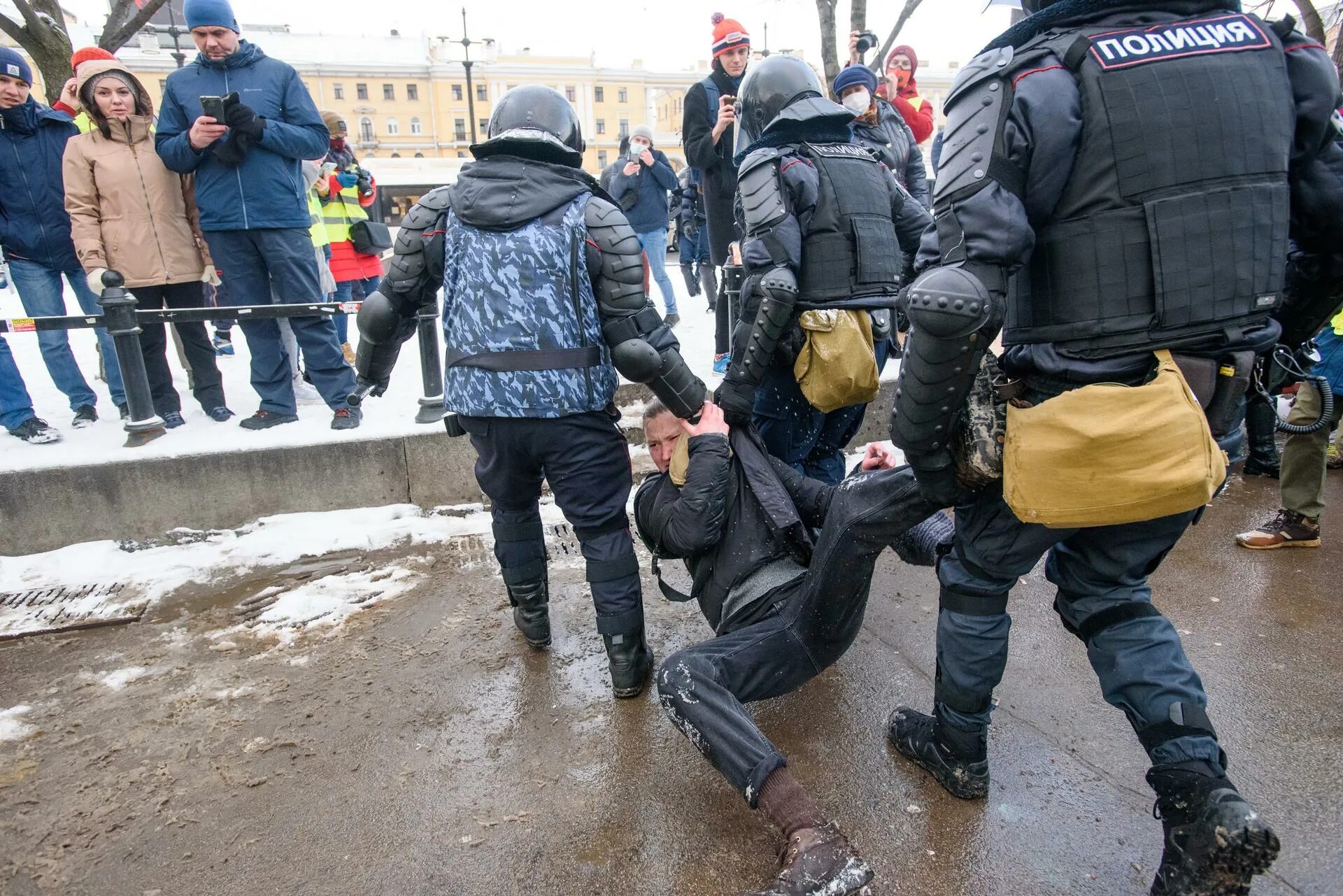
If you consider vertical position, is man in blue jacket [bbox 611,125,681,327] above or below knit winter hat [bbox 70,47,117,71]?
below

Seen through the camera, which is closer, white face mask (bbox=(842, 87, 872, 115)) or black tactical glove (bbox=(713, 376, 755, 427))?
black tactical glove (bbox=(713, 376, 755, 427))

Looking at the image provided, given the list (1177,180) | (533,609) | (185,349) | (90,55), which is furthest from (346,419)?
(1177,180)

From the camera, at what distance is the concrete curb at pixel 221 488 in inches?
158

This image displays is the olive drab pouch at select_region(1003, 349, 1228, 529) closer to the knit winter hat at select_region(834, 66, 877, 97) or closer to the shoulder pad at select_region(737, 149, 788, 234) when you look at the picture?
the shoulder pad at select_region(737, 149, 788, 234)

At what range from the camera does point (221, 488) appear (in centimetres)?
424

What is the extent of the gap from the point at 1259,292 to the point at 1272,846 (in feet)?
3.81

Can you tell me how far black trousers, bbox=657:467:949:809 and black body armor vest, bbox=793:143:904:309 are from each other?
115 centimetres

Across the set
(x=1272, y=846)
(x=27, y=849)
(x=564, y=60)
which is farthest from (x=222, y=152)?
(x=564, y=60)

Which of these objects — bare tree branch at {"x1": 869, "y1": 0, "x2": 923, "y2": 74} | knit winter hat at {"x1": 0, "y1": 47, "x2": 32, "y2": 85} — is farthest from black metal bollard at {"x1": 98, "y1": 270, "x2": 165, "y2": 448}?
bare tree branch at {"x1": 869, "y1": 0, "x2": 923, "y2": 74}

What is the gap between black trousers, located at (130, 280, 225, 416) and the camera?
469cm

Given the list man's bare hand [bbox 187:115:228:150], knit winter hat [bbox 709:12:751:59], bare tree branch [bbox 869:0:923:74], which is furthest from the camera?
bare tree branch [bbox 869:0:923:74]

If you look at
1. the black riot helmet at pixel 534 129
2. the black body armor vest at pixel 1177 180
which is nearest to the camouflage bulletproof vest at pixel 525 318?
the black riot helmet at pixel 534 129

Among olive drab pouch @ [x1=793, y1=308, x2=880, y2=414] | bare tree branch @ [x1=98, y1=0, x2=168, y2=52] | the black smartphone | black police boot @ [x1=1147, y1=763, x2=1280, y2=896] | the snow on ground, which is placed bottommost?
black police boot @ [x1=1147, y1=763, x2=1280, y2=896]

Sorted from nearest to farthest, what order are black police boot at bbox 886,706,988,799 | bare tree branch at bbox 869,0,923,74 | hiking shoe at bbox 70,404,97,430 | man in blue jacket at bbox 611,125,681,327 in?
black police boot at bbox 886,706,988,799 < hiking shoe at bbox 70,404,97,430 < man in blue jacket at bbox 611,125,681,327 < bare tree branch at bbox 869,0,923,74
